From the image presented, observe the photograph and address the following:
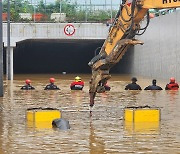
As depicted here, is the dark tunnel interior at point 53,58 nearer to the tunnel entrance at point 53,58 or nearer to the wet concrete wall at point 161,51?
the tunnel entrance at point 53,58

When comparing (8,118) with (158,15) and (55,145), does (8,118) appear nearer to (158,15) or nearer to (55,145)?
(55,145)

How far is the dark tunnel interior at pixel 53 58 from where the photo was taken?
216ft

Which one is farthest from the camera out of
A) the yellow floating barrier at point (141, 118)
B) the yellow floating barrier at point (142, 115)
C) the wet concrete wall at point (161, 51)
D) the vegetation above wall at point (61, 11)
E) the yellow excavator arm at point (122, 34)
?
the vegetation above wall at point (61, 11)

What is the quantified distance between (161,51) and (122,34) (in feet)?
96.0

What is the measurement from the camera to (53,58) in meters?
69.1

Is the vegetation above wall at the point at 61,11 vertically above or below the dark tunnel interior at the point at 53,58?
above

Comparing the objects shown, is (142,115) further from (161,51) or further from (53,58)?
(53,58)

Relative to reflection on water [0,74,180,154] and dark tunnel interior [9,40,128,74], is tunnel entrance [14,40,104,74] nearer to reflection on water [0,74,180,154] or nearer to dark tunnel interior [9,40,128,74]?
dark tunnel interior [9,40,128,74]

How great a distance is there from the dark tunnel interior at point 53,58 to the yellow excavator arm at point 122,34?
157ft

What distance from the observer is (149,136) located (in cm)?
1346

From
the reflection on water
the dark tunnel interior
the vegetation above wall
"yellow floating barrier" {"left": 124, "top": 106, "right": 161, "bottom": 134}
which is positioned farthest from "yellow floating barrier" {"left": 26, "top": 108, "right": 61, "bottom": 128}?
the dark tunnel interior

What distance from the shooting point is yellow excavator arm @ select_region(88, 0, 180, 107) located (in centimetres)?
1509

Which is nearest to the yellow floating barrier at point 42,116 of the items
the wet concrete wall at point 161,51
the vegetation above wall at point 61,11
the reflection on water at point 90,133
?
the reflection on water at point 90,133

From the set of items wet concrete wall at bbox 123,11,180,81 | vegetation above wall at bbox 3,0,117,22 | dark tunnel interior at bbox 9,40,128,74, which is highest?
vegetation above wall at bbox 3,0,117,22
